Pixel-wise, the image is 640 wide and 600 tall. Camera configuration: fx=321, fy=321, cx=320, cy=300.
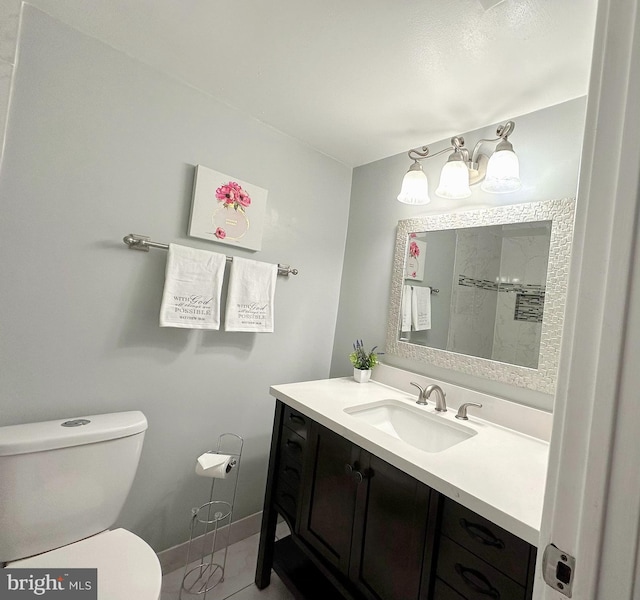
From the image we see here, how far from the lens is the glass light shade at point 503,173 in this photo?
1287mm

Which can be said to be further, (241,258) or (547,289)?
(241,258)

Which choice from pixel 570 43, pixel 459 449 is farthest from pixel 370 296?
pixel 570 43

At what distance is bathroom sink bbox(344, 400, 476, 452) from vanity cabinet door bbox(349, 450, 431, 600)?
0.27m

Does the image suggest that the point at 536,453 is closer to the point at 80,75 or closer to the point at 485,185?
the point at 485,185

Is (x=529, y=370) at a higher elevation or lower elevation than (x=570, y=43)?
lower

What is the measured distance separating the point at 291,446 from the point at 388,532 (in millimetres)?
521

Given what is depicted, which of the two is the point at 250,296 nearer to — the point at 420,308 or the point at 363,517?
the point at 420,308

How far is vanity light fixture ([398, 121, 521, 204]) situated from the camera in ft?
4.26

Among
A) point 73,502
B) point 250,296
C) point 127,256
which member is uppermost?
point 127,256

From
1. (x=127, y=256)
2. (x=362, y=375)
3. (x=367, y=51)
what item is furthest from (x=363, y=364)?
(x=367, y=51)

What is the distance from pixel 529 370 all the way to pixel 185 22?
1.80 m

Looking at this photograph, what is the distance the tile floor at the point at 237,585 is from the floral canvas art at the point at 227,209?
61.7 inches

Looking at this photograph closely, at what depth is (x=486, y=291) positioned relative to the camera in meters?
1.44

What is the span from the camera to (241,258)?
5.26 ft
